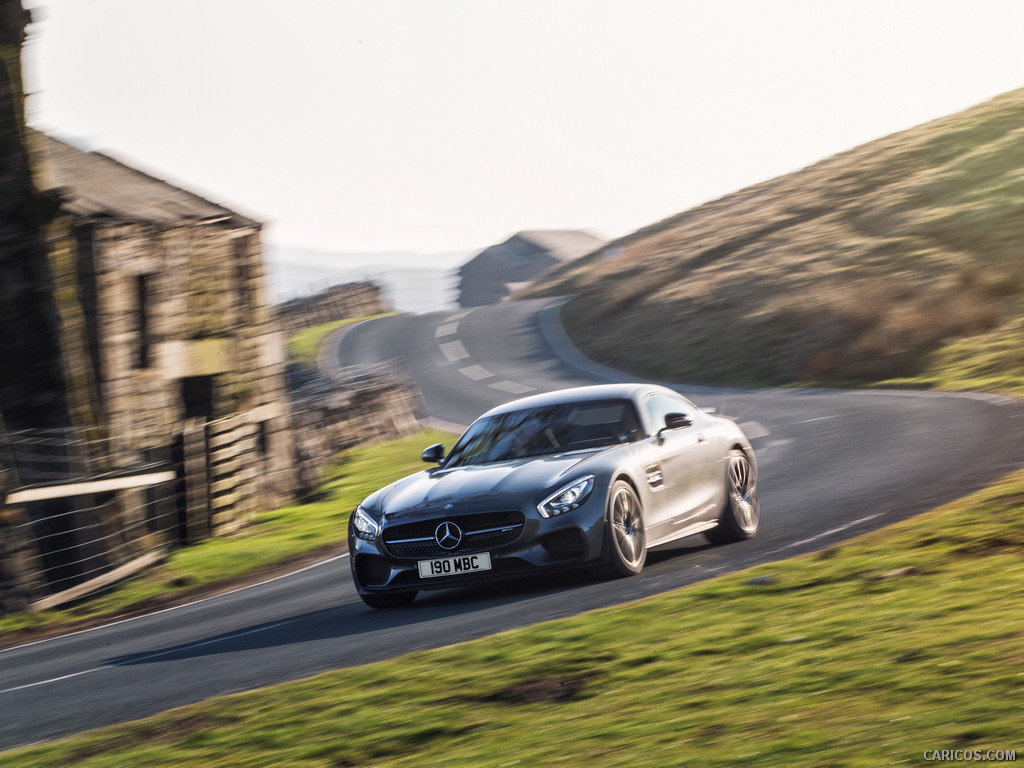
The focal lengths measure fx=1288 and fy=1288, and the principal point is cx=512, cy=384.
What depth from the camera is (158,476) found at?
1744 cm

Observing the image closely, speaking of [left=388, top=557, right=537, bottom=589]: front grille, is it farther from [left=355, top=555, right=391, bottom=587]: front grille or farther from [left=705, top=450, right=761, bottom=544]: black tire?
[left=705, top=450, right=761, bottom=544]: black tire

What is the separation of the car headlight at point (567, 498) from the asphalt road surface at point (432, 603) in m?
0.62

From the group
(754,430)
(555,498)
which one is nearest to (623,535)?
(555,498)

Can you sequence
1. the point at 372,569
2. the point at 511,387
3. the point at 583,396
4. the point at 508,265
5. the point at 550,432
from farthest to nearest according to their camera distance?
the point at 508,265
the point at 511,387
the point at 583,396
the point at 550,432
the point at 372,569

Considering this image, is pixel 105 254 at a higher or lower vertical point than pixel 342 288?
higher

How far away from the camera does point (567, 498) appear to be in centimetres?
915

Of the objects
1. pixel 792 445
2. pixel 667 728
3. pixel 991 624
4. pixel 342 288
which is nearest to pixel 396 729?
pixel 667 728

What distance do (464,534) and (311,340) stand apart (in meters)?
44.8

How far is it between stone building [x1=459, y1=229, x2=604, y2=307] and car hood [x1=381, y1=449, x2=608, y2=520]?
104m

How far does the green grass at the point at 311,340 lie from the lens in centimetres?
4775

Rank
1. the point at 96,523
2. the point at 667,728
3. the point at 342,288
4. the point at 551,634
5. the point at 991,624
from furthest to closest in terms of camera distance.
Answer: the point at 342,288 < the point at 96,523 < the point at 551,634 < the point at 991,624 < the point at 667,728

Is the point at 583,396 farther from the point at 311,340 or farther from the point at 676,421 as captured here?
the point at 311,340

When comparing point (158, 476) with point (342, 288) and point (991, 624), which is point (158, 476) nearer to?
point (991, 624)

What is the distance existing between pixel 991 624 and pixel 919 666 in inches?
28.1
